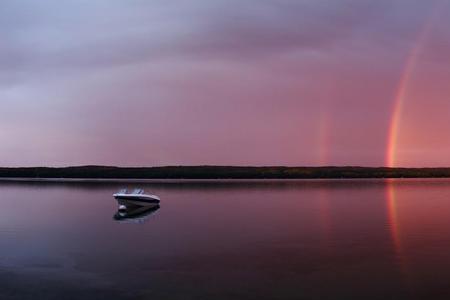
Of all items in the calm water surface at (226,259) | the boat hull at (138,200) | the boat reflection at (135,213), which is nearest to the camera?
the calm water surface at (226,259)

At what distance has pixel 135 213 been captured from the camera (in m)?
42.8

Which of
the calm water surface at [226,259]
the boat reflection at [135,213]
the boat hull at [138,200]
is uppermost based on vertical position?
the boat hull at [138,200]

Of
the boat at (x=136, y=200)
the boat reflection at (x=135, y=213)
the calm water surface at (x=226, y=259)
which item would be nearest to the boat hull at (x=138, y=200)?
the boat at (x=136, y=200)

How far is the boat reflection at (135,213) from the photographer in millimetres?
37213

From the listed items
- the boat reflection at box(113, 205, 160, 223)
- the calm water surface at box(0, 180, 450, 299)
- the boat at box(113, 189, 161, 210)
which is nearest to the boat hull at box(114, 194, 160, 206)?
the boat at box(113, 189, 161, 210)

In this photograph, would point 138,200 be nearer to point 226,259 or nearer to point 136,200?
point 136,200

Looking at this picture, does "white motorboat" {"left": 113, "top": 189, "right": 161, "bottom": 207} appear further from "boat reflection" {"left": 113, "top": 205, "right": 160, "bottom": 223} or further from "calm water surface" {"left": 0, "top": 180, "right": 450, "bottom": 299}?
"calm water surface" {"left": 0, "top": 180, "right": 450, "bottom": 299}

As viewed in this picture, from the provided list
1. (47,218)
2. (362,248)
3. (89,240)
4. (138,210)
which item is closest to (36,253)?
(89,240)

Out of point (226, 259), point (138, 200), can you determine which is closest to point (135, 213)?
point (138, 200)

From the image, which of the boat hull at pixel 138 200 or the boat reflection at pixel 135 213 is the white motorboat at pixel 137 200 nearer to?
the boat hull at pixel 138 200

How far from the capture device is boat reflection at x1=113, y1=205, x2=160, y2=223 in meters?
37.2

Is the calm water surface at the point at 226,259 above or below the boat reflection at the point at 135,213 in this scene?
below

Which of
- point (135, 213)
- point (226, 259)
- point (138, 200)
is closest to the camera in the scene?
point (226, 259)

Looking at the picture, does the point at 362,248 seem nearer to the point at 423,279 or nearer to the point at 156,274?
the point at 423,279
